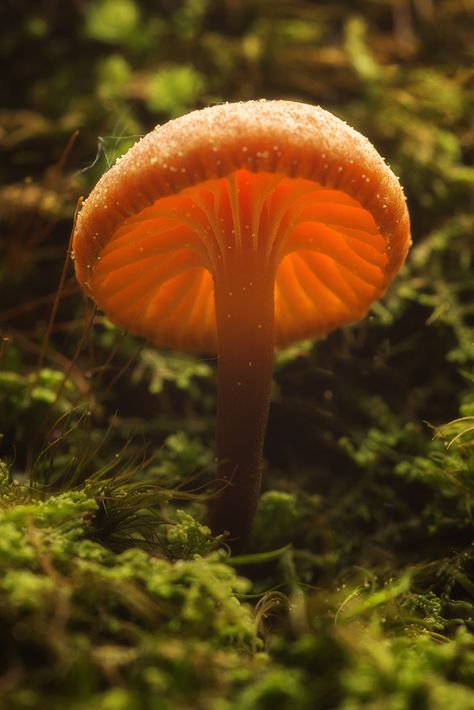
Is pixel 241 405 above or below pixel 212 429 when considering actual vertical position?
above

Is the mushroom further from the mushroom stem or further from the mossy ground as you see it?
the mossy ground

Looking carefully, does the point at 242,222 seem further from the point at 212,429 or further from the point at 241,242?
the point at 212,429

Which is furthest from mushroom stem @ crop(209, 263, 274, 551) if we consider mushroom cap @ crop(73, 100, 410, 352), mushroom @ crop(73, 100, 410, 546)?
mushroom cap @ crop(73, 100, 410, 352)

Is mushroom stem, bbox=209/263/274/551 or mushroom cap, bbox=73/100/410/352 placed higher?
mushroom cap, bbox=73/100/410/352

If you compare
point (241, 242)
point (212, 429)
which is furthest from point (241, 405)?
point (212, 429)

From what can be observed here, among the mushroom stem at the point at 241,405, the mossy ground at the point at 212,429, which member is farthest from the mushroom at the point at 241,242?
the mossy ground at the point at 212,429

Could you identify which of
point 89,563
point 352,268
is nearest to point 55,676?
point 89,563
